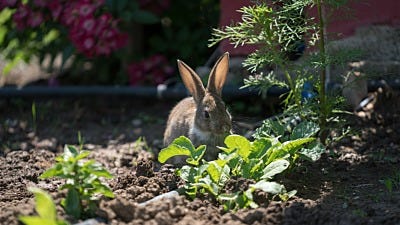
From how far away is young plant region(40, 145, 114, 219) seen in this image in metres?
3.36

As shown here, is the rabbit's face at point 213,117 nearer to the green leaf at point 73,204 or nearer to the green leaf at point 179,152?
the green leaf at point 179,152

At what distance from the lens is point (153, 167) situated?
485cm

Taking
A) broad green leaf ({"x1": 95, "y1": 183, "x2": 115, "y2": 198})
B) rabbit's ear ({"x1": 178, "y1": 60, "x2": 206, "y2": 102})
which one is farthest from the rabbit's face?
broad green leaf ({"x1": 95, "y1": 183, "x2": 115, "y2": 198})

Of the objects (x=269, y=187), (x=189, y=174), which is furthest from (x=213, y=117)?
(x=269, y=187)

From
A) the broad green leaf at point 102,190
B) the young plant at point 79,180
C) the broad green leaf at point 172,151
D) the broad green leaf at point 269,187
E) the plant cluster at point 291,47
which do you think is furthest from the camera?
the plant cluster at point 291,47

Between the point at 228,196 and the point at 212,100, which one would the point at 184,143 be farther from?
the point at 212,100

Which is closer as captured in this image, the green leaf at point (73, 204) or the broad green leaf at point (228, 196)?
the green leaf at point (73, 204)

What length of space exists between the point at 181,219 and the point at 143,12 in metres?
3.51

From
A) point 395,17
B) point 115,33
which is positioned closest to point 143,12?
point 115,33

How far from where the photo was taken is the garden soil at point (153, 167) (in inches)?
138

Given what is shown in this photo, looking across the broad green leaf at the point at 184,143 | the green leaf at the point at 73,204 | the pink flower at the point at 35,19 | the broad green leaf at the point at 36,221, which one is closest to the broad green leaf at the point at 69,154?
the green leaf at the point at 73,204

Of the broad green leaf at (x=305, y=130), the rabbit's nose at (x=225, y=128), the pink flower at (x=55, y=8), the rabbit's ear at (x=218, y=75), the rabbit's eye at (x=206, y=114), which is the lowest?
the rabbit's nose at (x=225, y=128)

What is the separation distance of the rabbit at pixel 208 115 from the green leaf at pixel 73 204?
1.46 m

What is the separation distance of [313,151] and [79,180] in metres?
1.45
